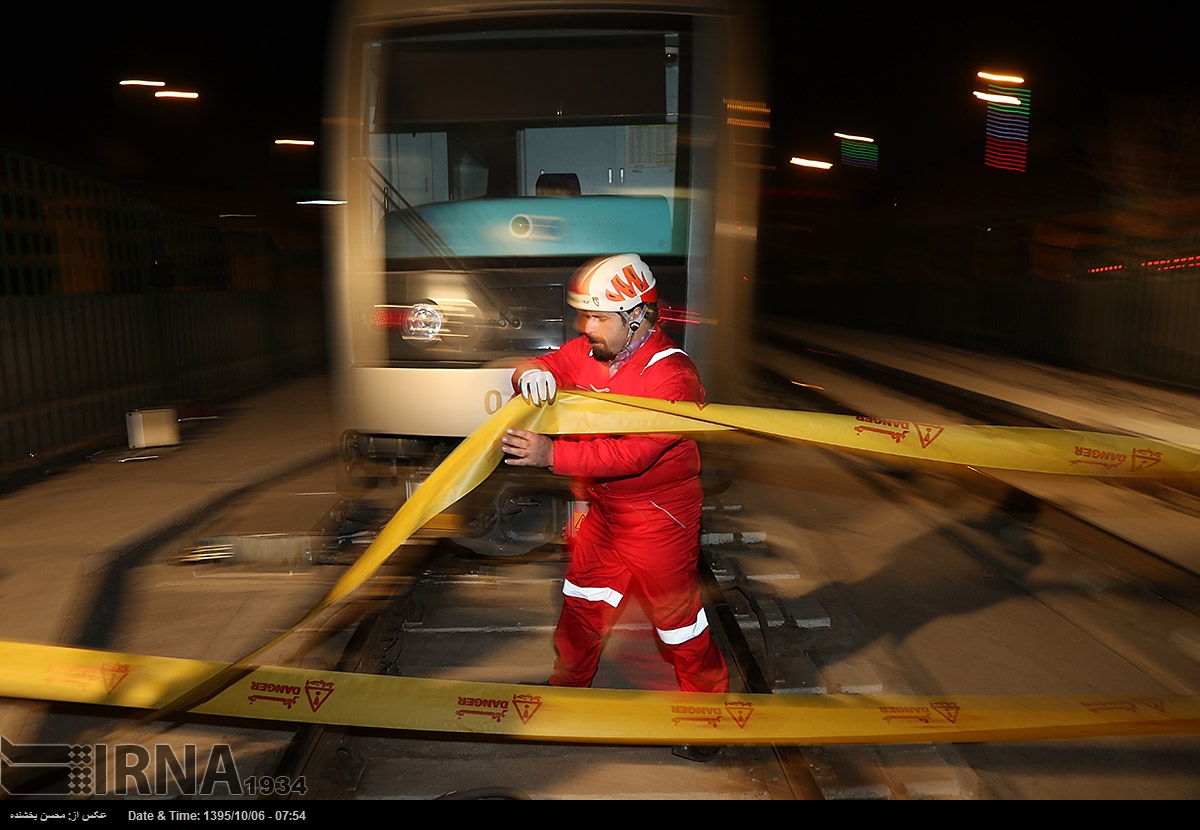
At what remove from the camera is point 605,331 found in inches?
145

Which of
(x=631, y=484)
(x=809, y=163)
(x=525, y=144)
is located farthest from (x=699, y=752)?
(x=809, y=163)

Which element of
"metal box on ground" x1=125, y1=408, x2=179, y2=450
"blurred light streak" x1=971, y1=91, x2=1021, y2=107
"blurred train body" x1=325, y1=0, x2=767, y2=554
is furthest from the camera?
"blurred light streak" x1=971, y1=91, x2=1021, y2=107

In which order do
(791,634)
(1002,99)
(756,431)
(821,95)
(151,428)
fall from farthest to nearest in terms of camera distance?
1. (821,95)
2. (1002,99)
3. (151,428)
4. (791,634)
5. (756,431)

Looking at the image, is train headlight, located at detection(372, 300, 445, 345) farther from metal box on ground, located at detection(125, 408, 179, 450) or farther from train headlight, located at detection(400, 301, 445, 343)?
metal box on ground, located at detection(125, 408, 179, 450)

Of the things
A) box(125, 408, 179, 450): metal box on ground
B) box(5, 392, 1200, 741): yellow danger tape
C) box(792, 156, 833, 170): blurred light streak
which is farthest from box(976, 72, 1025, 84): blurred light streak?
box(5, 392, 1200, 741): yellow danger tape

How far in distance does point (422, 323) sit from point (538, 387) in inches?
97.5

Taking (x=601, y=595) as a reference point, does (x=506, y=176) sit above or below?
above

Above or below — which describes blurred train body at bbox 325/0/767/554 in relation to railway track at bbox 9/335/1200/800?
above

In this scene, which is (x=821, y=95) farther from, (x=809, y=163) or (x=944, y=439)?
(x=944, y=439)

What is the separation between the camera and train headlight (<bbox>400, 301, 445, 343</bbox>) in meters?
5.79

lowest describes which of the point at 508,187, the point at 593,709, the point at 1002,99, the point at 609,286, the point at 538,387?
the point at 593,709

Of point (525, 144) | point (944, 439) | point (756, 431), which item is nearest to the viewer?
point (944, 439)

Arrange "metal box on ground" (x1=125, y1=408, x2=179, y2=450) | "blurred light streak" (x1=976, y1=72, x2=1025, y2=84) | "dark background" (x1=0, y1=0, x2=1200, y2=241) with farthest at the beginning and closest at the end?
"blurred light streak" (x1=976, y1=72, x2=1025, y2=84), "dark background" (x1=0, y1=0, x2=1200, y2=241), "metal box on ground" (x1=125, y1=408, x2=179, y2=450)

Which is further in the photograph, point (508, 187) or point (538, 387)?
point (508, 187)
